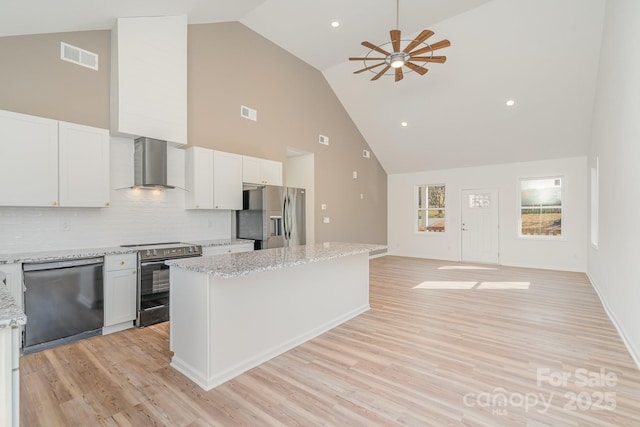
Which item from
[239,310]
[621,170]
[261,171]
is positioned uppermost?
[261,171]

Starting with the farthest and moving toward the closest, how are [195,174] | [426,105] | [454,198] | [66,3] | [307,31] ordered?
1. [454,198]
2. [426,105]
3. [307,31]
4. [195,174]
5. [66,3]

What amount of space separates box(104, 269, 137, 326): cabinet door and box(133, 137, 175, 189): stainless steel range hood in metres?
1.15

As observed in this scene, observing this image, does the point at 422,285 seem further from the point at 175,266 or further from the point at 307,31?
the point at 307,31

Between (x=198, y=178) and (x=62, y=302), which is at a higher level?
(x=198, y=178)

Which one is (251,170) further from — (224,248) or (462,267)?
(462,267)

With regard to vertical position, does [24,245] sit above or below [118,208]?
below

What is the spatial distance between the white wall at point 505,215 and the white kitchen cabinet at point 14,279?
8448mm

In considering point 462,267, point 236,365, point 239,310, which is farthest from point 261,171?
point 462,267

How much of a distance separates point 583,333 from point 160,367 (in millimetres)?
4247

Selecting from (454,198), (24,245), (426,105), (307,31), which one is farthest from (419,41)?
(454,198)

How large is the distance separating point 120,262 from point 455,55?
626 cm

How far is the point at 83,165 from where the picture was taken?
3467 mm

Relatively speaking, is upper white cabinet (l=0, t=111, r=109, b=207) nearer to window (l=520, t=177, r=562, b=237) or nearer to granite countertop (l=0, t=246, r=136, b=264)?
granite countertop (l=0, t=246, r=136, b=264)

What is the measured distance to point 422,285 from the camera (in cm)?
563
